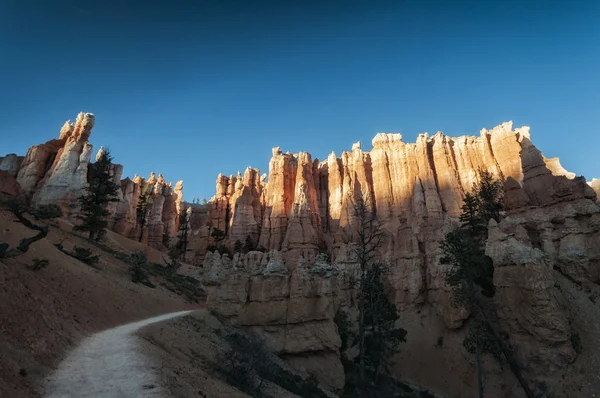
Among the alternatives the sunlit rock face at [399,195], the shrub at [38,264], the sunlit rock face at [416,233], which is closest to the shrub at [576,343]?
the sunlit rock face at [416,233]

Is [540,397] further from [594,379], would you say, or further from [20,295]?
[20,295]

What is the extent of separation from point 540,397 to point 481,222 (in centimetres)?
1661

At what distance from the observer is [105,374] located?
26.2ft

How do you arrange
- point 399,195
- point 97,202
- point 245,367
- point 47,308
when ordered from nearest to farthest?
1. point 47,308
2. point 245,367
3. point 97,202
4. point 399,195

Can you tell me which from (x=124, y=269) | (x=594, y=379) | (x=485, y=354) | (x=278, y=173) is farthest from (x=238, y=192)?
(x=594, y=379)

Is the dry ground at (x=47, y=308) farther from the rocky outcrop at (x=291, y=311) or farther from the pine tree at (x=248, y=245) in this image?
the pine tree at (x=248, y=245)

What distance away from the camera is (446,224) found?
3853 cm

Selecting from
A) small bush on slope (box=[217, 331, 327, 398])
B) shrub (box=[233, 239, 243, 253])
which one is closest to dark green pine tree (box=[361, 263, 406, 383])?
small bush on slope (box=[217, 331, 327, 398])

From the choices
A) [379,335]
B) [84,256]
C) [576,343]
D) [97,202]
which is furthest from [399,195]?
[84,256]

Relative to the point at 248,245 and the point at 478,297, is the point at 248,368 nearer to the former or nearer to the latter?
the point at 478,297

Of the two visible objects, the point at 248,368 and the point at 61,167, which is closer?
the point at 248,368

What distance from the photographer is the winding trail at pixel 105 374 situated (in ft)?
22.6

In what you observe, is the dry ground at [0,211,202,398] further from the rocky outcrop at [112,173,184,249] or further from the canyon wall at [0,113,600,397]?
the rocky outcrop at [112,173,184,249]

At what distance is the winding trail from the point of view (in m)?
6.89
